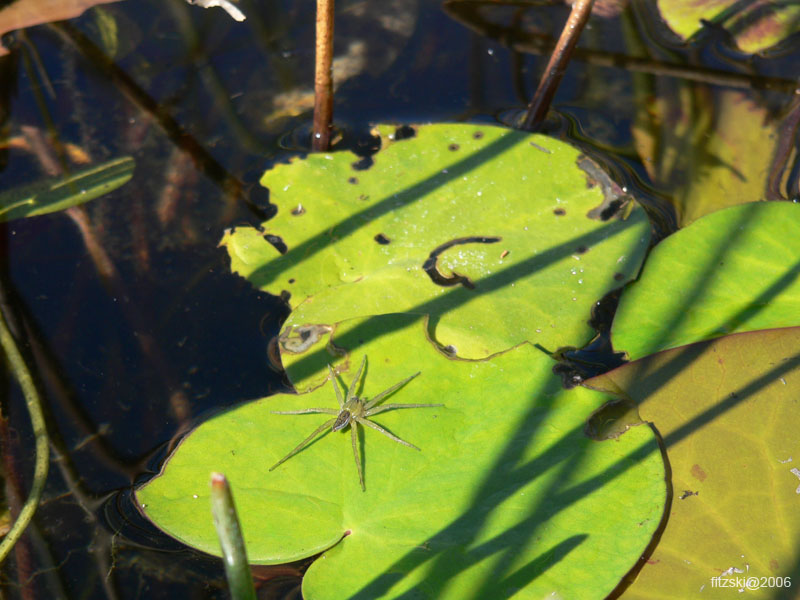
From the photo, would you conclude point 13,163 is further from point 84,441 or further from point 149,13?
point 84,441

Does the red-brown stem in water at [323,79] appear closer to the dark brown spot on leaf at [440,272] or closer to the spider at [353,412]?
the dark brown spot on leaf at [440,272]

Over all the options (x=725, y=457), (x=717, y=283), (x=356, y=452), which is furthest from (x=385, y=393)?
(x=717, y=283)

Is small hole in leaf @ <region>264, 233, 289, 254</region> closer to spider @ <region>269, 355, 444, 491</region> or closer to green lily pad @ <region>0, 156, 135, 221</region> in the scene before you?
spider @ <region>269, 355, 444, 491</region>

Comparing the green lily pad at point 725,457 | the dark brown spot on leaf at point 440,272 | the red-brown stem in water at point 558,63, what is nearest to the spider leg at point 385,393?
the dark brown spot on leaf at point 440,272

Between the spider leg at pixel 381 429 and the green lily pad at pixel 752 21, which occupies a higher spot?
the green lily pad at pixel 752 21

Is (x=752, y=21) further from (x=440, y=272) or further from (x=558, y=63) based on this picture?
(x=440, y=272)

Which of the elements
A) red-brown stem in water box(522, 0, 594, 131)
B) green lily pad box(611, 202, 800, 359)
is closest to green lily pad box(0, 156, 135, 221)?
red-brown stem in water box(522, 0, 594, 131)
